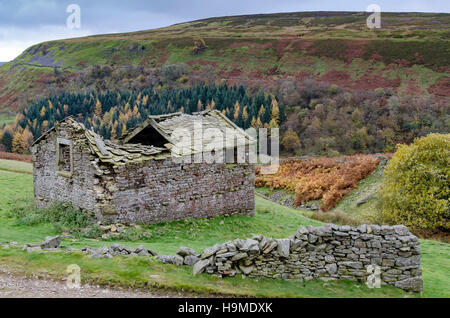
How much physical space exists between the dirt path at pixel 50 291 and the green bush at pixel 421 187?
19.8m

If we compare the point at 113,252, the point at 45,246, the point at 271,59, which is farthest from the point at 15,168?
the point at 271,59

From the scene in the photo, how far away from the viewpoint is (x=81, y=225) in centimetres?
1595

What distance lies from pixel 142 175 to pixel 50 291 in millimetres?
7348

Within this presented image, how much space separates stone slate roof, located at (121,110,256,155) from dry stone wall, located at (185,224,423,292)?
7868 millimetres

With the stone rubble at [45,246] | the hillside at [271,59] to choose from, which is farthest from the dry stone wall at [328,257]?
the hillside at [271,59]

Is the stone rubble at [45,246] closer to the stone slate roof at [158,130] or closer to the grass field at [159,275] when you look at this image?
the grass field at [159,275]

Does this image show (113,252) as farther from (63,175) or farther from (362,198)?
(362,198)

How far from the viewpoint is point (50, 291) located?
9664 mm

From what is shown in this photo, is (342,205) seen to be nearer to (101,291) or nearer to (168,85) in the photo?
(101,291)

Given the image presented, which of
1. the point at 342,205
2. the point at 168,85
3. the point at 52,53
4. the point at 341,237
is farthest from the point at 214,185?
the point at 52,53

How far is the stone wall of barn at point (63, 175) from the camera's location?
16.2m

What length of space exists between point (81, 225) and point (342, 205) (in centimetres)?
2510

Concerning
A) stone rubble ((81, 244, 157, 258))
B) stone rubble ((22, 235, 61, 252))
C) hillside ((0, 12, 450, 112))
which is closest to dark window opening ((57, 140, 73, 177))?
stone rubble ((22, 235, 61, 252))

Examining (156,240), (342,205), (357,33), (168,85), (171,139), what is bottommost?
(342,205)
